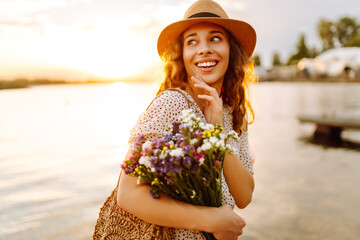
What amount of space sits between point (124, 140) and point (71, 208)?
7.67 metres

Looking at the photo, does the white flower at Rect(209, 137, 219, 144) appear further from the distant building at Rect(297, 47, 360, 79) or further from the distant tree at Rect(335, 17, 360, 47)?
the distant tree at Rect(335, 17, 360, 47)

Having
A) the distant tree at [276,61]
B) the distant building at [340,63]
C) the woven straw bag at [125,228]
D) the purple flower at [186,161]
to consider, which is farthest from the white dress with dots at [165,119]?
the distant tree at [276,61]

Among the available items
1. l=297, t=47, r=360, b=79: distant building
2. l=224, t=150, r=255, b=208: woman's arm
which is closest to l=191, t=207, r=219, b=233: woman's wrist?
l=224, t=150, r=255, b=208: woman's arm

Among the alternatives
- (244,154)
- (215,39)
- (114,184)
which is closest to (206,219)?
(244,154)

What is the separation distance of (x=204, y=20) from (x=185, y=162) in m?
0.96

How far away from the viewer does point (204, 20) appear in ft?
6.50

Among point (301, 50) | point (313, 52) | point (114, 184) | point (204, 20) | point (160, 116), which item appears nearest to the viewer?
point (160, 116)

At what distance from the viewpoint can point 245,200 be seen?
1960 millimetres

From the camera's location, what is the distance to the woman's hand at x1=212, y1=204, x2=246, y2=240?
1.63 metres

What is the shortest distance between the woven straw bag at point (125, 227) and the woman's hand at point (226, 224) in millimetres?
270

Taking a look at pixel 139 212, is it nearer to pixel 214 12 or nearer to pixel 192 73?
pixel 192 73

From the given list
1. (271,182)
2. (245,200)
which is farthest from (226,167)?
(271,182)

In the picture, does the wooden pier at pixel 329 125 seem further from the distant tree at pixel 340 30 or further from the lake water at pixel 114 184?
the distant tree at pixel 340 30

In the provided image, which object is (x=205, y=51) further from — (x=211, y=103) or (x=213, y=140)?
(x=213, y=140)
